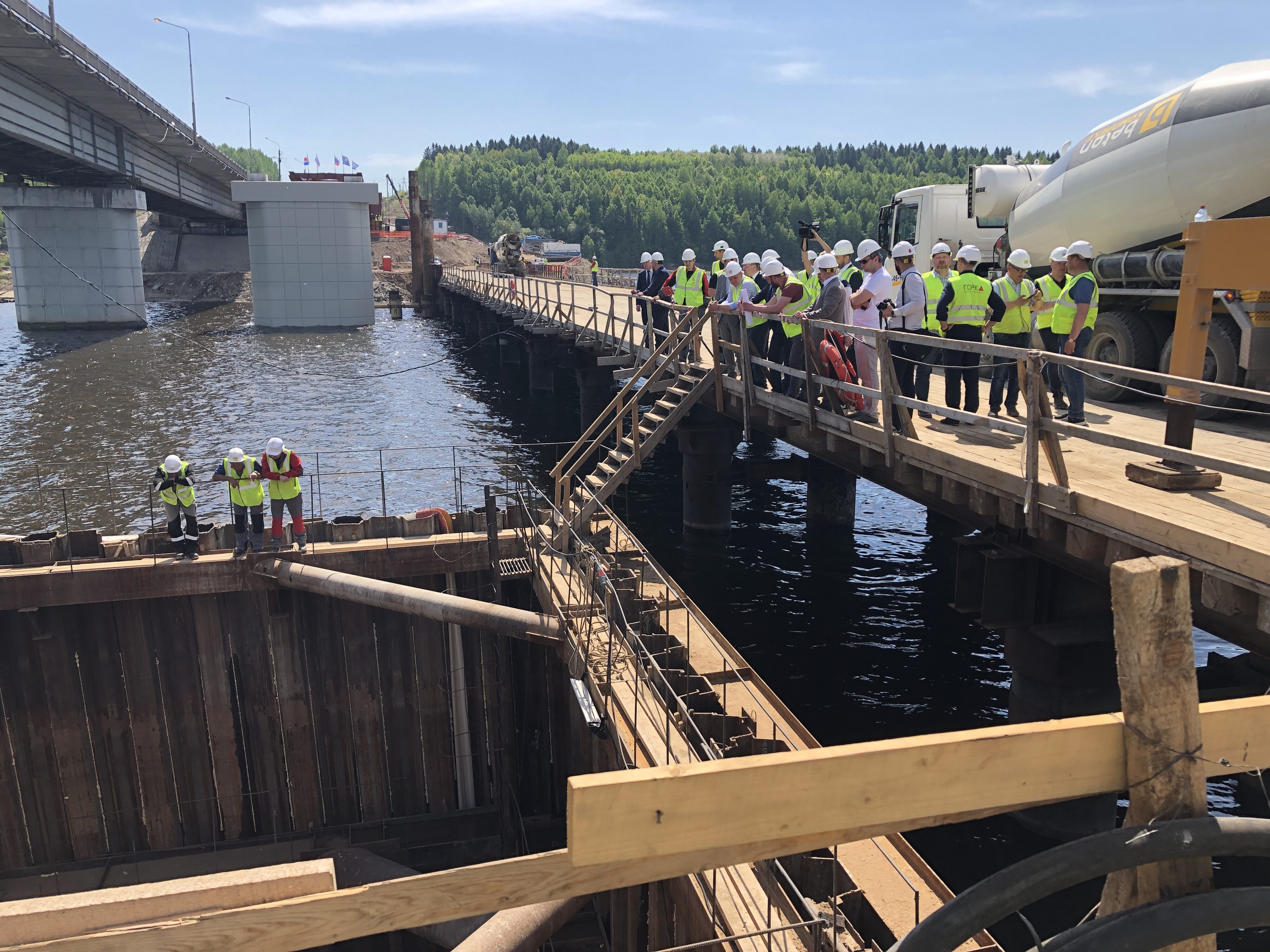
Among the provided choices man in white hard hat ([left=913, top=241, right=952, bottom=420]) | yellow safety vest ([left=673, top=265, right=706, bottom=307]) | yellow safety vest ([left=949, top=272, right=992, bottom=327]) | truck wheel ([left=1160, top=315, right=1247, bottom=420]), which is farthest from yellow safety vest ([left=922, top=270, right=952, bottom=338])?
yellow safety vest ([left=673, top=265, right=706, bottom=307])

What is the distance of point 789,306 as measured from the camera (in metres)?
13.0

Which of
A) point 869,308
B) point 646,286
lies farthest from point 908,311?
point 646,286

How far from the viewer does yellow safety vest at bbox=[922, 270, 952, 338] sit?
485 inches

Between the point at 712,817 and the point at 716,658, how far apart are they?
25.4 ft

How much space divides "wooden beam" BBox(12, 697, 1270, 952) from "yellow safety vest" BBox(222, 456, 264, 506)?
35.5 ft

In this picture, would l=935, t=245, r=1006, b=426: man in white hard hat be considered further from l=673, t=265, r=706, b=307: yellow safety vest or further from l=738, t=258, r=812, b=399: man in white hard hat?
l=673, t=265, r=706, b=307: yellow safety vest

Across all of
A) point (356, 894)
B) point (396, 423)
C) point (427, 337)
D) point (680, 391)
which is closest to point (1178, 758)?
point (356, 894)

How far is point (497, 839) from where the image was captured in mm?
12766

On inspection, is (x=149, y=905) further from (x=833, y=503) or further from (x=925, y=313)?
(x=833, y=503)

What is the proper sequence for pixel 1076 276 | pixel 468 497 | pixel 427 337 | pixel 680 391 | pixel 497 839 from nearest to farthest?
1. pixel 1076 276
2. pixel 497 839
3. pixel 680 391
4. pixel 468 497
5. pixel 427 337

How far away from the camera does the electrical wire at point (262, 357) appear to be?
40.3 meters

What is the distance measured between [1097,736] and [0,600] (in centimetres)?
1277

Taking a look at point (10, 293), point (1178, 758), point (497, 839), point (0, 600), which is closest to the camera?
point (1178, 758)

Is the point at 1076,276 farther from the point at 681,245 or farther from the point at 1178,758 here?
the point at 681,245
